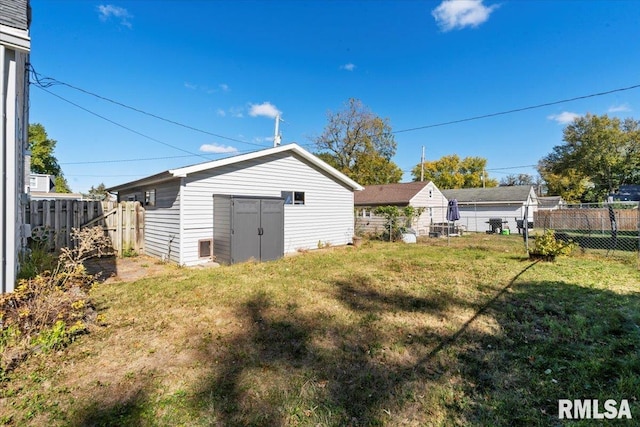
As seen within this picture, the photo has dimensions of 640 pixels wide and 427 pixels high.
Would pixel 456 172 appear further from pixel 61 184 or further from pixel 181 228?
pixel 61 184

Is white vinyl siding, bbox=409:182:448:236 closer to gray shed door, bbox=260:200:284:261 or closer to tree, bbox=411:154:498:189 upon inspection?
gray shed door, bbox=260:200:284:261

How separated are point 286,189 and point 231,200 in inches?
115

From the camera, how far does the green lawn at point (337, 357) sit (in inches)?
92.7

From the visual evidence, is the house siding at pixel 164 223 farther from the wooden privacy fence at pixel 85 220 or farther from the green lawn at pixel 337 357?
the green lawn at pixel 337 357

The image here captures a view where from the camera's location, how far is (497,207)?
23281mm

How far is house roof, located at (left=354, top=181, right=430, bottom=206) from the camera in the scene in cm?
2094

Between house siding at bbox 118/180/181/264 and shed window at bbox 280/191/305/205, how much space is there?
140 inches

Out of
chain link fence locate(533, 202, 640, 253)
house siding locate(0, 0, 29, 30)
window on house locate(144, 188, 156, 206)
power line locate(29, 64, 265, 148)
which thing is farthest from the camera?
chain link fence locate(533, 202, 640, 253)

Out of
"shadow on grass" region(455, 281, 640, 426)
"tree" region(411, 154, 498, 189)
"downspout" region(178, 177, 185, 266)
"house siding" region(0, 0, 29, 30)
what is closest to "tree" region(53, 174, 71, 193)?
"downspout" region(178, 177, 185, 266)

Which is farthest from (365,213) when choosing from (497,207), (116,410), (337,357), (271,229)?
(116,410)

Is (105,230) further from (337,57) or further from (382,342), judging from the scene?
(337,57)

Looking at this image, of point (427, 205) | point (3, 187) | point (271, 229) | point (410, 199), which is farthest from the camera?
point (427, 205)

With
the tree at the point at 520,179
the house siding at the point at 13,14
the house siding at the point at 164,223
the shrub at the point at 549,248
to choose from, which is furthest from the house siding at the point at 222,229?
the tree at the point at 520,179

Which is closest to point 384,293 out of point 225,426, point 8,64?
point 225,426
